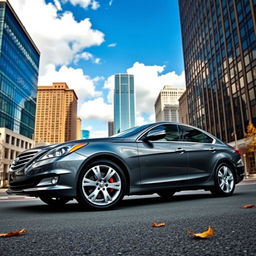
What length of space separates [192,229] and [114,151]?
7.08ft

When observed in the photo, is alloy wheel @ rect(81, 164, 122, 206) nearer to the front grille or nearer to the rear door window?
the front grille

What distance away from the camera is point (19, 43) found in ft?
201

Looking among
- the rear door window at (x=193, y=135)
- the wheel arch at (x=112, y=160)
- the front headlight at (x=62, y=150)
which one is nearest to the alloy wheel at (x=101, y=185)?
the wheel arch at (x=112, y=160)

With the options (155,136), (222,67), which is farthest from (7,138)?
(155,136)

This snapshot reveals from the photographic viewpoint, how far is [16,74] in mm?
59438

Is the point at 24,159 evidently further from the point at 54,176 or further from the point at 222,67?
the point at 222,67

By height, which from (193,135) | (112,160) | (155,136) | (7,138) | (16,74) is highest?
(16,74)

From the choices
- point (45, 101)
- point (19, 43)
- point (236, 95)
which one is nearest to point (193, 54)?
point (236, 95)

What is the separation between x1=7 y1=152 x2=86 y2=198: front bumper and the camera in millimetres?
3611

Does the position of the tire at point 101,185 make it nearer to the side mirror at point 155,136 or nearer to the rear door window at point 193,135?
the side mirror at point 155,136

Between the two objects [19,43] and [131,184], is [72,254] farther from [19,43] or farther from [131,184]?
[19,43]

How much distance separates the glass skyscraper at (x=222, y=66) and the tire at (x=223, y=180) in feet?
101

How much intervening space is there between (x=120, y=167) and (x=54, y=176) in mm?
1073

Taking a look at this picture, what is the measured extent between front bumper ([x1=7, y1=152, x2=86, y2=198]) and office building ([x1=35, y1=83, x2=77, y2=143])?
17167cm
